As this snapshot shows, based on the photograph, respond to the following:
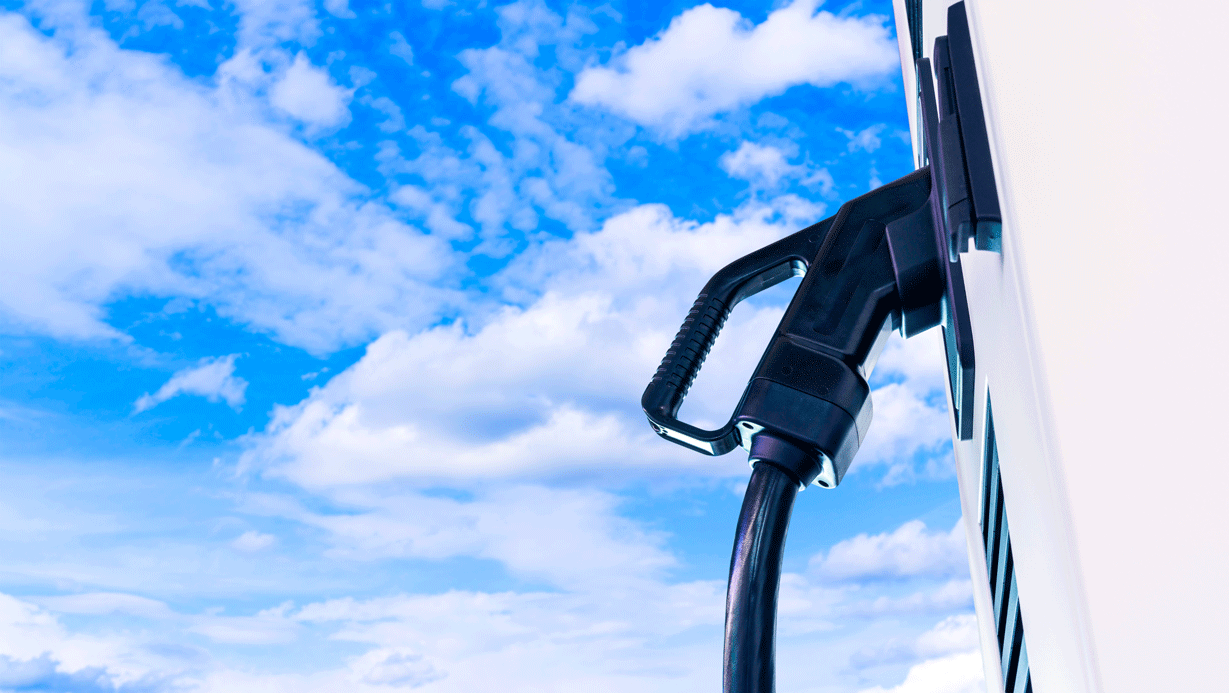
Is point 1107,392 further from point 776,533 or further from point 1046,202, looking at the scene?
point 776,533

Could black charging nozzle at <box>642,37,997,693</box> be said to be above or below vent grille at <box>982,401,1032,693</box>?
above

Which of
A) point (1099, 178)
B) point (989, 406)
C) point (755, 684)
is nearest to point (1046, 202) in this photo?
point (1099, 178)

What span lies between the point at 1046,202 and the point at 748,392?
0.84 feet

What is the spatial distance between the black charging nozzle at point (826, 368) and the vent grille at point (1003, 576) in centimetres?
4

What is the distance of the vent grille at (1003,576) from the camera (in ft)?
1.24

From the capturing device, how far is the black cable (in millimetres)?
406

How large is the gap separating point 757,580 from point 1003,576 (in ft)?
0.37

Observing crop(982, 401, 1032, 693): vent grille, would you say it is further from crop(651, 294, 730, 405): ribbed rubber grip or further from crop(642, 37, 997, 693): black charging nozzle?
crop(651, 294, 730, 405): ribbed rubber grip

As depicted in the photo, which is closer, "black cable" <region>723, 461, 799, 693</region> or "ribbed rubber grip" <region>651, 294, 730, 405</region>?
"black cable" <region>723, 461, 799, 693</region>

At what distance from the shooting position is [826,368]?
0.46m

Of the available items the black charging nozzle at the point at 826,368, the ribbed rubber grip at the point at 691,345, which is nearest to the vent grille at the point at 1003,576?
the black charging nozzle at the point at 826,368

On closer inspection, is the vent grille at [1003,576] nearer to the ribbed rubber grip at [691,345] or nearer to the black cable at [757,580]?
the black cable at [757,580]

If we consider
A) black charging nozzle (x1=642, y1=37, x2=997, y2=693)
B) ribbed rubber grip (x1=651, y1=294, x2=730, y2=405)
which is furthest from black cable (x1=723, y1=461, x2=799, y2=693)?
ribbed rubber grip (x1=651, y1=294, x2=730, y2=405)

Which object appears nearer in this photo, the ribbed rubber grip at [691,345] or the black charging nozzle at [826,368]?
the black charging nozzle at [826,368]
